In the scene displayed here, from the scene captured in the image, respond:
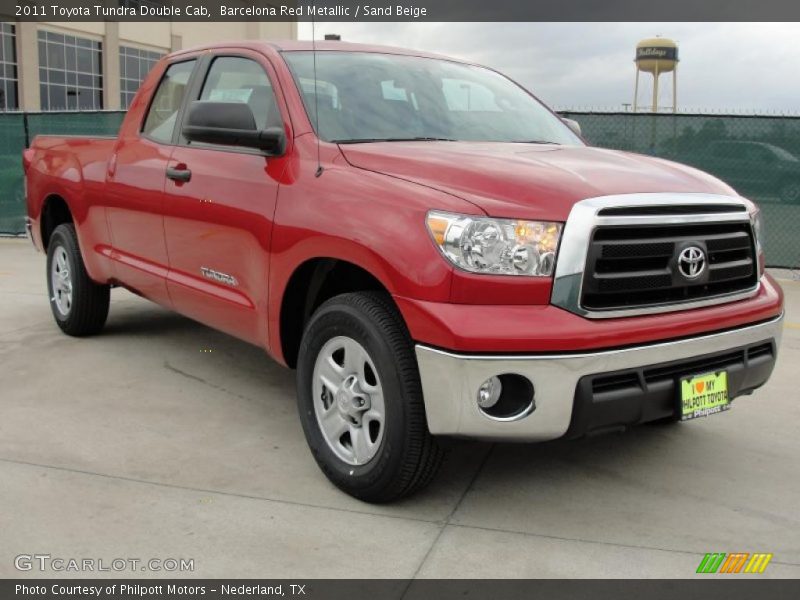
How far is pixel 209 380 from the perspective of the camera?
5148 millimetres

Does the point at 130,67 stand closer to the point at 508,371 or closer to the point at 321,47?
the point at 321,47

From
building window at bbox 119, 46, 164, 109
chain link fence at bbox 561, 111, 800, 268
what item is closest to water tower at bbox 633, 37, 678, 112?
building window at bbox 119, 46, 164, 109

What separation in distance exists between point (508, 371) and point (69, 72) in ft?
119

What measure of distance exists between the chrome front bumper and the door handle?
6.54 feet

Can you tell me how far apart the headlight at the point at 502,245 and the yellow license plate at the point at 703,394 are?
0.76 m

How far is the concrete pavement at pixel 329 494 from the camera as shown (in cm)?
304

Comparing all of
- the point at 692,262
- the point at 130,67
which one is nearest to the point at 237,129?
the point at 692,262

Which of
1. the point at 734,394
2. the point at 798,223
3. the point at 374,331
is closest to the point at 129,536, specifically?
the point at 374,331

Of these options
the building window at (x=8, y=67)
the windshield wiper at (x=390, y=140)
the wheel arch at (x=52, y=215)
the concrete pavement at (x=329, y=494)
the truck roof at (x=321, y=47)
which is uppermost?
the building window at (x=8, y=67)

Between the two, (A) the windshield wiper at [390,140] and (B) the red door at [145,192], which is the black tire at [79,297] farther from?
(A) the windshield wiper at [390,140]

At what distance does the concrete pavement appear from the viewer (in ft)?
9.97

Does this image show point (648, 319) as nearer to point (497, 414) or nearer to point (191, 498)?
point (497, 414)

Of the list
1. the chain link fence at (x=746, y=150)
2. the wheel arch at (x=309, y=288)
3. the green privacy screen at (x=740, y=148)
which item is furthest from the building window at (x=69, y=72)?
the wheel arch at (x=309, y=288)

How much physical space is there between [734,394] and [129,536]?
7.92 ft
